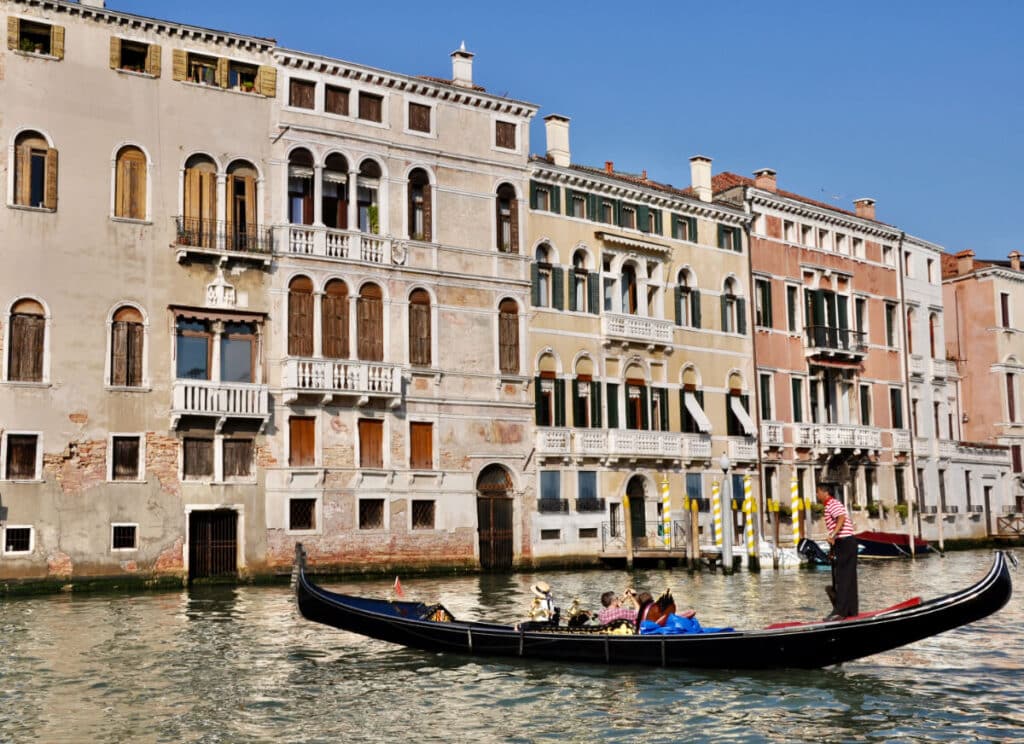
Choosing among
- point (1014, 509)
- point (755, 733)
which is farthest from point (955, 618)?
point (1014, 509)

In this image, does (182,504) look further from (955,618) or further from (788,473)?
(788,473)

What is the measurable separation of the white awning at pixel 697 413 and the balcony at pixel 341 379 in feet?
28.3

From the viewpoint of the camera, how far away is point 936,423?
37188 mm

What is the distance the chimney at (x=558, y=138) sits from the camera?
92.0ft

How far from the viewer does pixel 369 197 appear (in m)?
24.7

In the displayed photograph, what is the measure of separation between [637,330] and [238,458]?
10.4 meters

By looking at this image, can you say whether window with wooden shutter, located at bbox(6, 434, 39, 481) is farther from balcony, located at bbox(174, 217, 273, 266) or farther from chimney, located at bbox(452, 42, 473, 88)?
chimney, located at bbox(452, 42, 473, 88)

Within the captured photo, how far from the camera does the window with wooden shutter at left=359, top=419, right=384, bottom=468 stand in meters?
23.7

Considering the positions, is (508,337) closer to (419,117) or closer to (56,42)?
(419,117)

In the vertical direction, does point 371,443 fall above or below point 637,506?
above

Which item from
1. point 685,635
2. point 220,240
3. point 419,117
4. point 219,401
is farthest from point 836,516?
point 419,117

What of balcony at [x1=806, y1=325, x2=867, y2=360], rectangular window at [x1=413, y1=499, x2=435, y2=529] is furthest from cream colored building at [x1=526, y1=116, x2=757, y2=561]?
rectangular window at [x1=413, y1=499, x2=435, y2=529]

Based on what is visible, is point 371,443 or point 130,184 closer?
point 130,184

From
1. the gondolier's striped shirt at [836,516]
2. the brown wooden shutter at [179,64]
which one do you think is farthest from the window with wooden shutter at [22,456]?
the gondolier's striped shirt at [836,516]
